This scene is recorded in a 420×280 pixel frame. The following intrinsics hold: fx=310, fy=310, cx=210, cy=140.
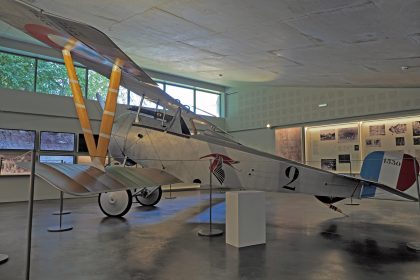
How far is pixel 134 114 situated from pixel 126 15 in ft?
6.93

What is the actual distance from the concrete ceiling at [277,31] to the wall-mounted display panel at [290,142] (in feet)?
17.7

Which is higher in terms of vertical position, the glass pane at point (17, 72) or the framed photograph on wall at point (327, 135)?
the glass pane at point (17, 72)

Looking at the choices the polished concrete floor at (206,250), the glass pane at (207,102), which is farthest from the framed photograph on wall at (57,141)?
the glass pane at (207,102)

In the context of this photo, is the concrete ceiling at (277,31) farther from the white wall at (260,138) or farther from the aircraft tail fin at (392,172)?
the white wall at (260,138)

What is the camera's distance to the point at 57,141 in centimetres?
1162

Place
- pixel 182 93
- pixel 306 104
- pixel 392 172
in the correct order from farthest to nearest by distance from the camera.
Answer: pixel 182 93 → pixel 306 104 → pixel 392 172

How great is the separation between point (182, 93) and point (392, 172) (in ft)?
41.7

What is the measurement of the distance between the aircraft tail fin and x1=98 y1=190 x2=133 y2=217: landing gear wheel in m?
4.49

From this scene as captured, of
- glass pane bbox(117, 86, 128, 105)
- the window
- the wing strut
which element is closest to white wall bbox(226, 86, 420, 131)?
the window

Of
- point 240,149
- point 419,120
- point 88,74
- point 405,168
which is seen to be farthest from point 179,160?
point 419,120

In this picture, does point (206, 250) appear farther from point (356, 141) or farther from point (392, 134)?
point (356, 141)

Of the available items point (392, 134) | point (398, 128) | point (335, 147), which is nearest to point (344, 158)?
point (335, 147)

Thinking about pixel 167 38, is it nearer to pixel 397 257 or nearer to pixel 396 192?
pixel 396 192

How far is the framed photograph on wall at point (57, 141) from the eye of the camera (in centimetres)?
1121
